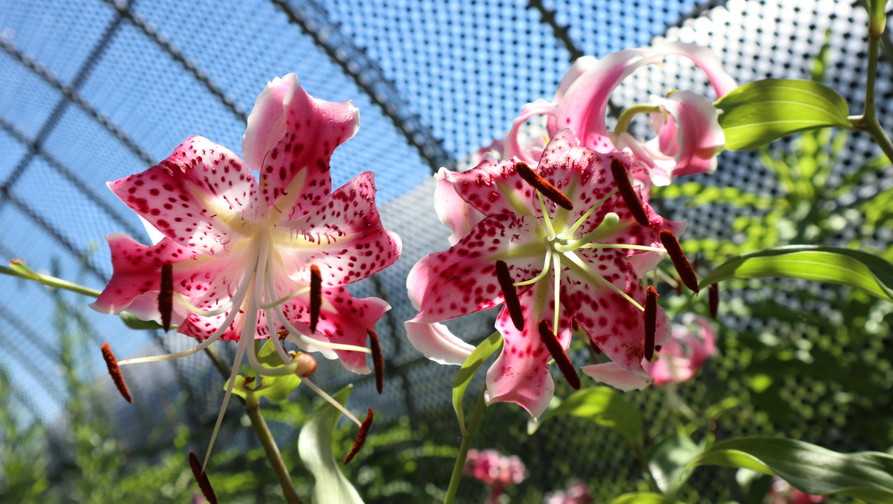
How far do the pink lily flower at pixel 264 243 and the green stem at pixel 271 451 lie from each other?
2cm

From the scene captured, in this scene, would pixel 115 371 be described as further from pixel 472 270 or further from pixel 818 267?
pixel 818 267

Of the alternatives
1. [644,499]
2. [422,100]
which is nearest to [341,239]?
[644,499]

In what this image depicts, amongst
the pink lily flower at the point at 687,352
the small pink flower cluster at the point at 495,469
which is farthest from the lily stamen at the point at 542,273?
the small pink flower cluster at the point at 495,469

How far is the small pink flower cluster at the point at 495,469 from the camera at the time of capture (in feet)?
7.09

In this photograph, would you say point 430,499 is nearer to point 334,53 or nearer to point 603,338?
point 334,53

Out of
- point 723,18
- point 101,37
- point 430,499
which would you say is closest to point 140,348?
point 101,37

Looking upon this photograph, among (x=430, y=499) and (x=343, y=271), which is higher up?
(x=343, y=271)

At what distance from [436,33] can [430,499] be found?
4.17 feet

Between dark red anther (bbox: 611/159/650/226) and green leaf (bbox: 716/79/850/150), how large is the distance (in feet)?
0.32

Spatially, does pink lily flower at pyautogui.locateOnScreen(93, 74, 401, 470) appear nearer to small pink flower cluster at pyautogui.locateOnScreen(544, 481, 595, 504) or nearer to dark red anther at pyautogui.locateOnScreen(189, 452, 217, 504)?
dark red anther at pyautogui.locateOnScreen(189, 452, 217, 504)

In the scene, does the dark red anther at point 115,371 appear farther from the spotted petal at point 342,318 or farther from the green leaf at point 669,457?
the green leaf at point 669,457

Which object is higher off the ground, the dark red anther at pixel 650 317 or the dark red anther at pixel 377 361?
the dark red anther at pixel 377 361

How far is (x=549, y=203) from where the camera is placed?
53 cm

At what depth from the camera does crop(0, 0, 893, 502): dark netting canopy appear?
1517 mm
